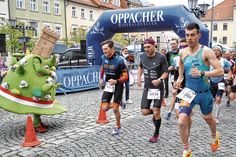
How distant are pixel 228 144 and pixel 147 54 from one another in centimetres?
216

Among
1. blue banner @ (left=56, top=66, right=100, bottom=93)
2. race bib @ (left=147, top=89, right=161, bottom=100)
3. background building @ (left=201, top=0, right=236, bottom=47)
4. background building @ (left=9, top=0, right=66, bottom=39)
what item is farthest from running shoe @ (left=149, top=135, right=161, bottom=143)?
background building @ (left=201, top=0, right=236, bottom=47)

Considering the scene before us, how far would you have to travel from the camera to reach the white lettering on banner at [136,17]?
1265 centimetres

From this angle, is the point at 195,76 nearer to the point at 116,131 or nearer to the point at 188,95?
the point at 188,95

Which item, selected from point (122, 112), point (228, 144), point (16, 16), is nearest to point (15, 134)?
point (122, 112)

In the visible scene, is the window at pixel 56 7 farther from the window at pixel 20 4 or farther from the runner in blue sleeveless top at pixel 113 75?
the runner in blue sleeveless top at pixel 113 75

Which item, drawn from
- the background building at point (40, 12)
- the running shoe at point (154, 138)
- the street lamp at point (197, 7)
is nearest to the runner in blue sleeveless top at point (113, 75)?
the running shoe at point (154, 138)

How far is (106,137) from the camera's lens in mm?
5945

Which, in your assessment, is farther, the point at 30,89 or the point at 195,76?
the point at 30,89

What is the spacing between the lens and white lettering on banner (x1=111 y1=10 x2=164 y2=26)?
1265cm

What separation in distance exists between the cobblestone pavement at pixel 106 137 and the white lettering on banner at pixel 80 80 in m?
4.36

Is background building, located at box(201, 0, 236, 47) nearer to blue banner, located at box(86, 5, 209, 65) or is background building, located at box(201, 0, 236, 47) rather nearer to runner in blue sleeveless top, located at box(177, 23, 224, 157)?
blue banner, located at box(86, 5, 209, 65)

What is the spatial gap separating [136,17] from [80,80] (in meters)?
3.63

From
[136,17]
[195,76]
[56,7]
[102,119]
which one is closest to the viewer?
[195,76]

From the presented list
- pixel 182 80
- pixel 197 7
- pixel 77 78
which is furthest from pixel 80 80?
pixel 182 80
